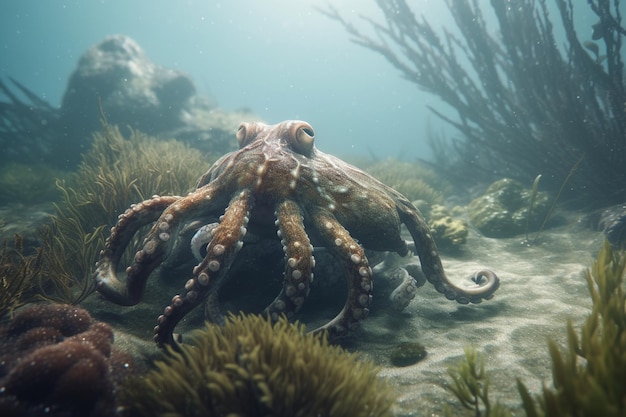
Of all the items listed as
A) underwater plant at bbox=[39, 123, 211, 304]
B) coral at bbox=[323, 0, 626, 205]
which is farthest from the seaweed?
coral at bbox=[323, 0, 626, 205]

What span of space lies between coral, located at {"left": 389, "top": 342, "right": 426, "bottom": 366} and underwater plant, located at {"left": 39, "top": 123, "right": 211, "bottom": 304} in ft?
13.1

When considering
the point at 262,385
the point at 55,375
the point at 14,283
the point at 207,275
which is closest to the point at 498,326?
the point at 262,385

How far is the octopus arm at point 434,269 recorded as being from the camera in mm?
4371

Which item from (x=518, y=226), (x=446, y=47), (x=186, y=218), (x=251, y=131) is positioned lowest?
(x=518, y=226)

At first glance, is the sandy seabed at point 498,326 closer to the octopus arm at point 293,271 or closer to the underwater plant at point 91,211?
the octopus arm at point 293,271

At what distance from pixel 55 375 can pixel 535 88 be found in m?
11.9

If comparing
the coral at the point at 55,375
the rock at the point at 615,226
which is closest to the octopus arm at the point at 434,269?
the coral at the point at 55,375

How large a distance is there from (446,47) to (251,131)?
10097 millimetres

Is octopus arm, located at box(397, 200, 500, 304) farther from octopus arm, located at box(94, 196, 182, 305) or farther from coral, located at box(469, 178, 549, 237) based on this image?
coral, located at box(469, 178, 549, 237)

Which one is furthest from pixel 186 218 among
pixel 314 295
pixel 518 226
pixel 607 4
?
pixel 607 4

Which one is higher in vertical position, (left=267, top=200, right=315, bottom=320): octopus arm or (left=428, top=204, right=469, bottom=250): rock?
(left=267, top=200, right=315, bottom=320): octopus arm

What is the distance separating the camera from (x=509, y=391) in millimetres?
2666

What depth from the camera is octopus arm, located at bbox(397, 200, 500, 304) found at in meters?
4.37

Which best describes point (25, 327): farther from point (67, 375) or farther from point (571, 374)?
point (571, 374)
